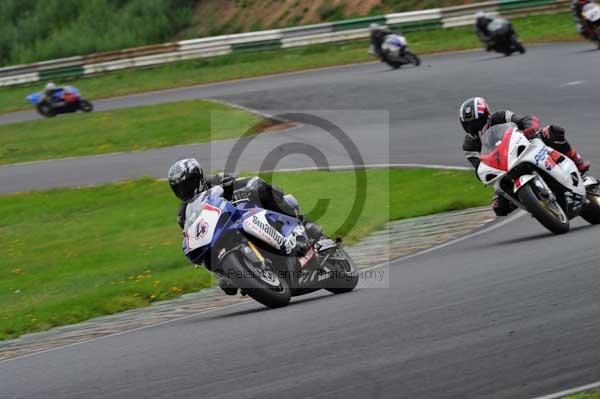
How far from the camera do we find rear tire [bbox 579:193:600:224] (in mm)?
10143

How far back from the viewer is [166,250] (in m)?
13.7

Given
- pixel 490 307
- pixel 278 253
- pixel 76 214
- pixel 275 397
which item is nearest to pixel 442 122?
pixel 76 214

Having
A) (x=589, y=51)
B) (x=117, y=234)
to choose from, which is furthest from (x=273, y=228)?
(x=589, y=51)

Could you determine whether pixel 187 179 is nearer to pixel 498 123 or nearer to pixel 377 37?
pixel 498 123

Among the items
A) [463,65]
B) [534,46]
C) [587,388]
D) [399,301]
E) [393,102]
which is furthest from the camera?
[534,46]

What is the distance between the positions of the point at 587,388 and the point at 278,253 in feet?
12.4

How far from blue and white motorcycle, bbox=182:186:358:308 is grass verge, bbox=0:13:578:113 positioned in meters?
21.3

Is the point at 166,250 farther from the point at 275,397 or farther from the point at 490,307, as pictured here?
the point at 275,397

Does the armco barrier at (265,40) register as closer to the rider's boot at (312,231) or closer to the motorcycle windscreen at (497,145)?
the motorcycle windscreen at (497,145)

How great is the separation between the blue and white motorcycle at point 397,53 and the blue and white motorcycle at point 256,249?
19642mm

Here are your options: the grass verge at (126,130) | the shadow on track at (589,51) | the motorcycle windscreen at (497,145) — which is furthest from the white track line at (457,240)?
the shadow on track at (589,51)

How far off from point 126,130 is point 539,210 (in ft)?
55.3

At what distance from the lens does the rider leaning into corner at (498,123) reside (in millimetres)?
10078

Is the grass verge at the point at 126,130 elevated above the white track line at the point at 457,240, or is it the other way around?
the white track line at the point at 457,240
